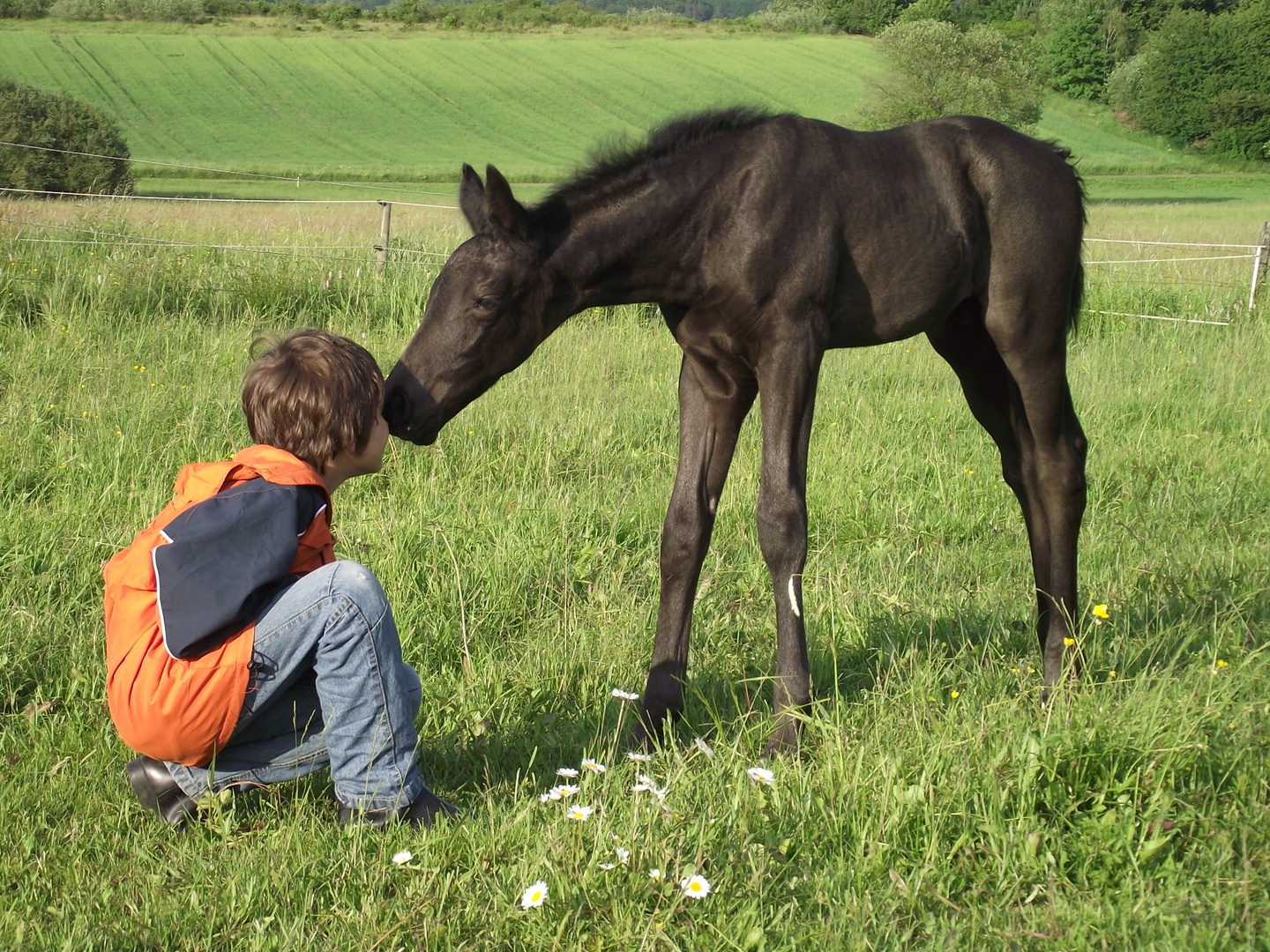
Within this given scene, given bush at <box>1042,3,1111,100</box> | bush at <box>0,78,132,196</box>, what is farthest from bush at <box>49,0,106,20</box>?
bush at <box>1042,3,1111,100</box>

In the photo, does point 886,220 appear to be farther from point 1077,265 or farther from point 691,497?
point 691,497

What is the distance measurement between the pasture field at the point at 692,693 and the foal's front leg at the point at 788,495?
128 mm

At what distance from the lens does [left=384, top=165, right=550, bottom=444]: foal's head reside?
303 centimetres

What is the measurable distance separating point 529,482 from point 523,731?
237 centimetres

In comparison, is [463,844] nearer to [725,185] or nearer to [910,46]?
[725,185]

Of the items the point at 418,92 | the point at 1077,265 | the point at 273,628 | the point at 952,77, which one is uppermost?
the point at 952,77

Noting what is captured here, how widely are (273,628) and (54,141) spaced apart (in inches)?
1027

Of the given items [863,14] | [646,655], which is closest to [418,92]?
[863,14]

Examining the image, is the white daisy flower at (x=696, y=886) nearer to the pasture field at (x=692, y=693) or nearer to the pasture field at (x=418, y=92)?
the pasture field at (x=692, y=693)

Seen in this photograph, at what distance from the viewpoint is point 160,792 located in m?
2.58

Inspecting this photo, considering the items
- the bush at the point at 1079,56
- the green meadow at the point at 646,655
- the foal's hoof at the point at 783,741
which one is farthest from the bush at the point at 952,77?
the foal's hoof at the point at 783,741

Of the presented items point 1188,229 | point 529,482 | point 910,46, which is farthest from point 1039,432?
point 910,46

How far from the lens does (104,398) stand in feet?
19.5

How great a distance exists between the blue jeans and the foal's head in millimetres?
698
